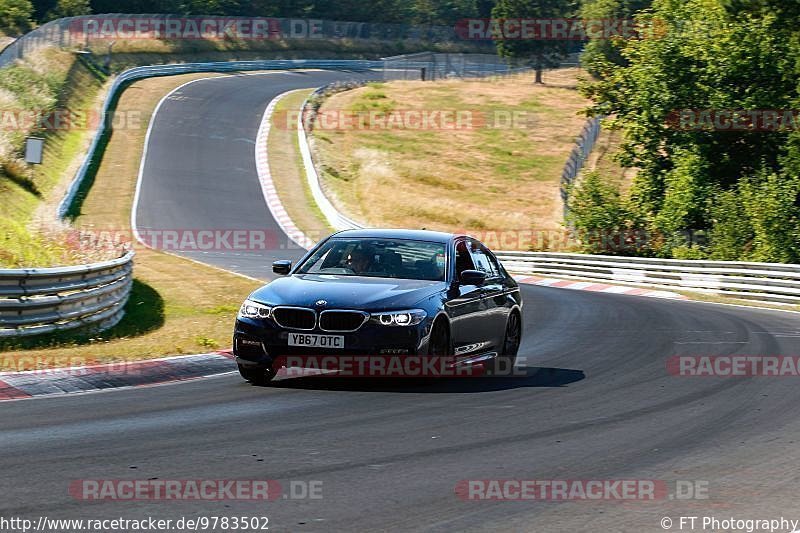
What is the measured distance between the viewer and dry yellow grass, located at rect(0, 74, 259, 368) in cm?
1327

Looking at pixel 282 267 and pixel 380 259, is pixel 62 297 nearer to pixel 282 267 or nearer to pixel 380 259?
pixel 282 267

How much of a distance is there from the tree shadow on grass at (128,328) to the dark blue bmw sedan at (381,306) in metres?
3.50

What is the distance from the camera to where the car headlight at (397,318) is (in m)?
10.8

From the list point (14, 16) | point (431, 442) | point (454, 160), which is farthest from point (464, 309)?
point (14, 16)

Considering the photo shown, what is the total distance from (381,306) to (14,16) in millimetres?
70214

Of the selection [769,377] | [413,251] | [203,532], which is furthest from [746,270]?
[203,532]

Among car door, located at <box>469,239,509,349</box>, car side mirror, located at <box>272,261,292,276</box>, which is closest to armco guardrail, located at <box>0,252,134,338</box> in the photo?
car side mirror, located at <box>272,261,292,276</box>

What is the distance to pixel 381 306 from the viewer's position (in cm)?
1091

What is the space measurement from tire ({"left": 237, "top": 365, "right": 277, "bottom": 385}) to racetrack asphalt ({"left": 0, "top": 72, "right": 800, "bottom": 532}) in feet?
0.32

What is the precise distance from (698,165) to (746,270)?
9824 millimetres

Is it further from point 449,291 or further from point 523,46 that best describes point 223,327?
point 523,46

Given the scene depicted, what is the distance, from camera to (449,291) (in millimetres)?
11773

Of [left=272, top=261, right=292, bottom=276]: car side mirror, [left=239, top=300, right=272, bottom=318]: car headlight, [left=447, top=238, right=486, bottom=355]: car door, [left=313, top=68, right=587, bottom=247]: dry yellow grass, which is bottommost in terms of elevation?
[left=313, top=68, right=587, bottom=247]: dry yellow grass

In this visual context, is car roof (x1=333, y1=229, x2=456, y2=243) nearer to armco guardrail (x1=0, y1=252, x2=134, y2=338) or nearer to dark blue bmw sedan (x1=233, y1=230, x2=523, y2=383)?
dark blue bmw sedan (x1=233, y1=230, x2=523, y2=383)
